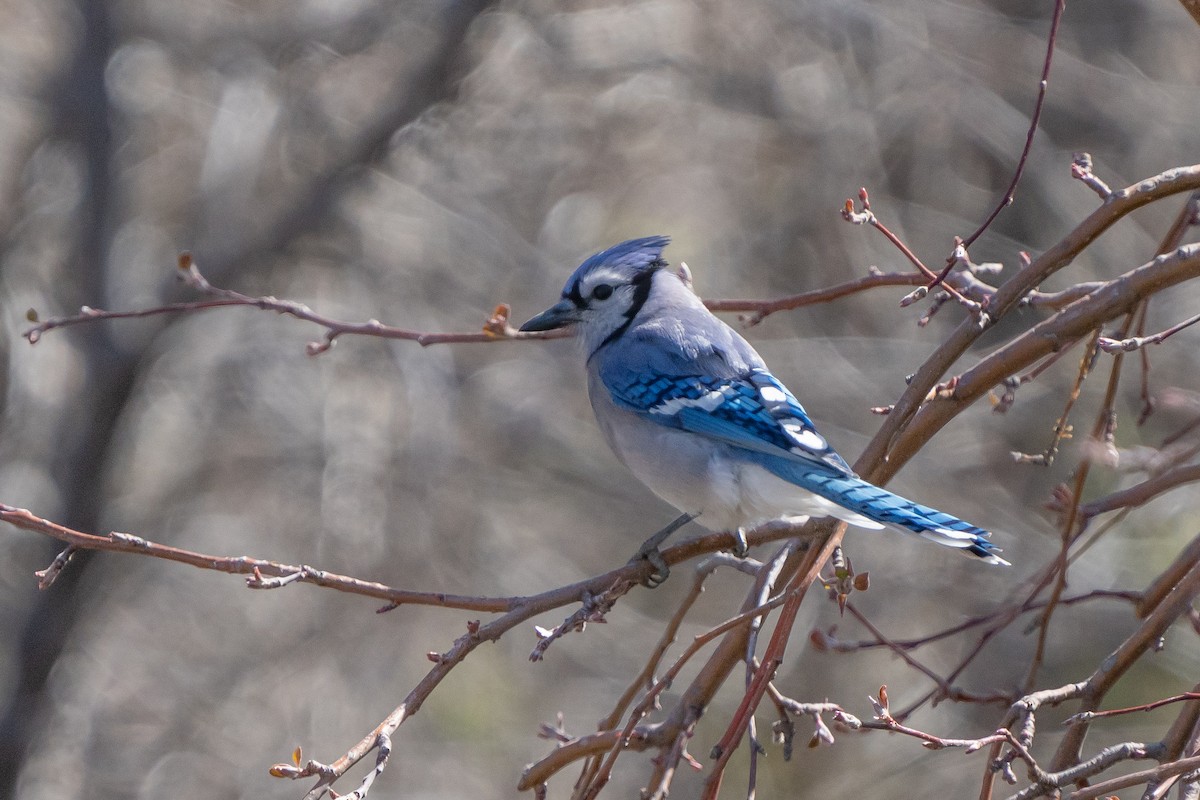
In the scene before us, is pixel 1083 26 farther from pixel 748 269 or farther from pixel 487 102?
pixel 487 102

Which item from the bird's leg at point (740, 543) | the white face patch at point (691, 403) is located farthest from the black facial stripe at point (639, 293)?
the bird's leg at point (740, 543)

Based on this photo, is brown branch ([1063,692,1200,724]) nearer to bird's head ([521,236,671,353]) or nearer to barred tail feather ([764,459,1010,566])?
barred tail feather ([764,459,1010,566])

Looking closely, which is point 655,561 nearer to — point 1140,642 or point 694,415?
point 694,415

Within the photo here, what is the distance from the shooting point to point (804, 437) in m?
2.19

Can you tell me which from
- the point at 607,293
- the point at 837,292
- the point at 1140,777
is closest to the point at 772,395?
the point at 837,292

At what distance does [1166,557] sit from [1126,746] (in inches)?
126

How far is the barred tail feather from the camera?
1.68 metres

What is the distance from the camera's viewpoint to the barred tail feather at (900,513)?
168 cm

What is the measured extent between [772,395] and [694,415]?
15cm

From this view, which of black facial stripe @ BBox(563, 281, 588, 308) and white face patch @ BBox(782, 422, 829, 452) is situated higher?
white face patch @ BBox(782, 422, 829, 452)

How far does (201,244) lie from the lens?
15.4ft

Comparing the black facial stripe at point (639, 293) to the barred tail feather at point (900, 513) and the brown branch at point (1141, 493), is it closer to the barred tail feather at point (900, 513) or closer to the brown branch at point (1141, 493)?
the barred tail feather at point (900, 513)

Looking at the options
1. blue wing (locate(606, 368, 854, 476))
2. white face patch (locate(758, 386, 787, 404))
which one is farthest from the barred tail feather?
white face patch (locate(758, 386, 787, 404))

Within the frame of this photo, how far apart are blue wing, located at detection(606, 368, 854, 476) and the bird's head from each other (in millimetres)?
223
